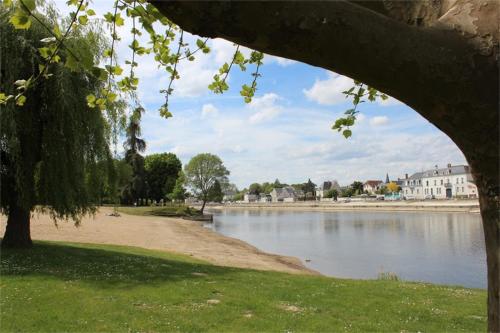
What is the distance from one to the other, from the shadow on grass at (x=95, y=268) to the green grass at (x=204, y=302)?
30 mm

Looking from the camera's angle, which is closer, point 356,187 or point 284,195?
point 356,187

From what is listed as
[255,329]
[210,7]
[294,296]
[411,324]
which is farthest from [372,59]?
[294,296]

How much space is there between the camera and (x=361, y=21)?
194cm

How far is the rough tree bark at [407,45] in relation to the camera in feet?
6.24

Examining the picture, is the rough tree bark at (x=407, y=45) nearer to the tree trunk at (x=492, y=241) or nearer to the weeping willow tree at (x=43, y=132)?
the tree trunk at (x=492, y=241)

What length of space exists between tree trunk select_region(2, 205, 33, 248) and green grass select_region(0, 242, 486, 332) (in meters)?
1.85

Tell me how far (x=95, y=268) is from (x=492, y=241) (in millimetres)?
13061

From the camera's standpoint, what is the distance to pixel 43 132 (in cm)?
1494

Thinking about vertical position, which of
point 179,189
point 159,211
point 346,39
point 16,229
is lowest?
point 159,211

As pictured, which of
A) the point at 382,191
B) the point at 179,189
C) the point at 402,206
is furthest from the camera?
the point at 382,191

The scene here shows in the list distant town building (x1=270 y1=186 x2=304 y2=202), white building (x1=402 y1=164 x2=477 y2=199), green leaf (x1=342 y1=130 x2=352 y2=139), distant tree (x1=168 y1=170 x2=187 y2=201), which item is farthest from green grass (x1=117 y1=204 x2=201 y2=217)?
distant town building (x1=270 y1=186 x2=304 y2=202)

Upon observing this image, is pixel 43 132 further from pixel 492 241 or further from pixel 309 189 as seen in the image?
pixel 309 189

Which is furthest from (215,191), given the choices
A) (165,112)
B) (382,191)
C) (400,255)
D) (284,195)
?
(284,195)

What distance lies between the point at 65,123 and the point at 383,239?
32.3m
